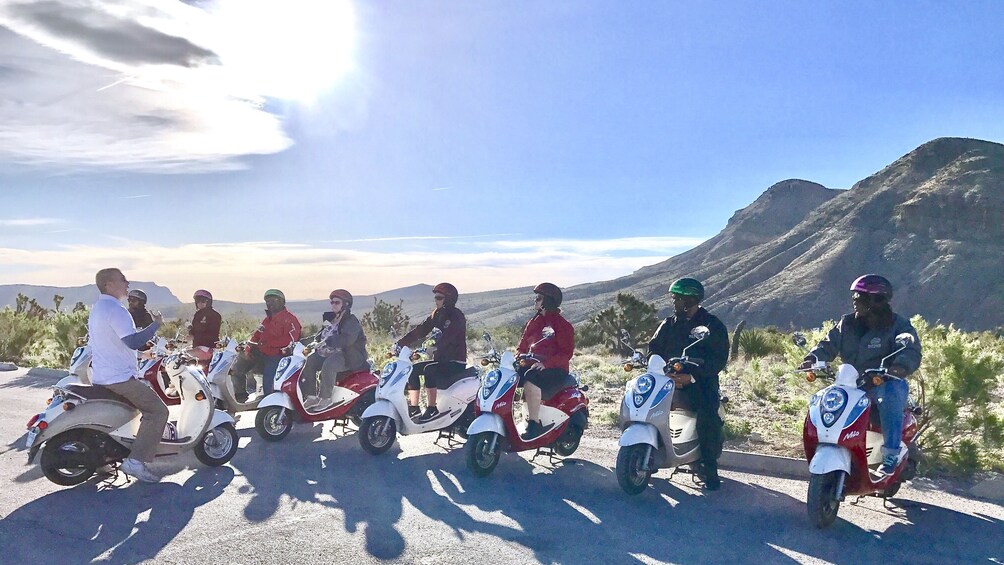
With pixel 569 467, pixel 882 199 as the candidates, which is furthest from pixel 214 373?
pixel 882 199

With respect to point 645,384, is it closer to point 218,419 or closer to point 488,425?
point 488,425

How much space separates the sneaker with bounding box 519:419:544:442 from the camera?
7.87m

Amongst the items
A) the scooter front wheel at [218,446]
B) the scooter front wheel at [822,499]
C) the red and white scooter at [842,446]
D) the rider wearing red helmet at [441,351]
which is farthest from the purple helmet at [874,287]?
the scooter front wheel at [218,446]

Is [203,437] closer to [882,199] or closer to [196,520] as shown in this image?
[196,520]

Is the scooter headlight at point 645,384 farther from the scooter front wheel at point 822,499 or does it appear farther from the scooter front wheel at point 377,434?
the scooter front wheel at point 377,434

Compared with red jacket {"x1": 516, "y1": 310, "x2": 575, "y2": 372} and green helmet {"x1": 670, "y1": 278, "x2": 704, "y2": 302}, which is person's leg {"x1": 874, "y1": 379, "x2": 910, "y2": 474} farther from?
red jacket {"x1": 516, "y1": 310, "x2": 575, "y2": 372}

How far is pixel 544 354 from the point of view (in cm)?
811

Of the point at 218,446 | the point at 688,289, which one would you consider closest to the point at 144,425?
the point at 218,446

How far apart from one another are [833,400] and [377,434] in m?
4.80

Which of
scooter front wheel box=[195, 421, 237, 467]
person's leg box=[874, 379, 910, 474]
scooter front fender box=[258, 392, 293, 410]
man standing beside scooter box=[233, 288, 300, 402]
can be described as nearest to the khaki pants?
scooter front wheel box=[195, 421, 237, 467]

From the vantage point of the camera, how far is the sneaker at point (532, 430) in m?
7.87

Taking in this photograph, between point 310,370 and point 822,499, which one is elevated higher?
point 310,370

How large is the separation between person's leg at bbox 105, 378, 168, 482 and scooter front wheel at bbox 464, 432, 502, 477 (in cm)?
293

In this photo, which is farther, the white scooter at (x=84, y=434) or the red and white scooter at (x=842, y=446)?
the white scooter at (x=84, y=434)
